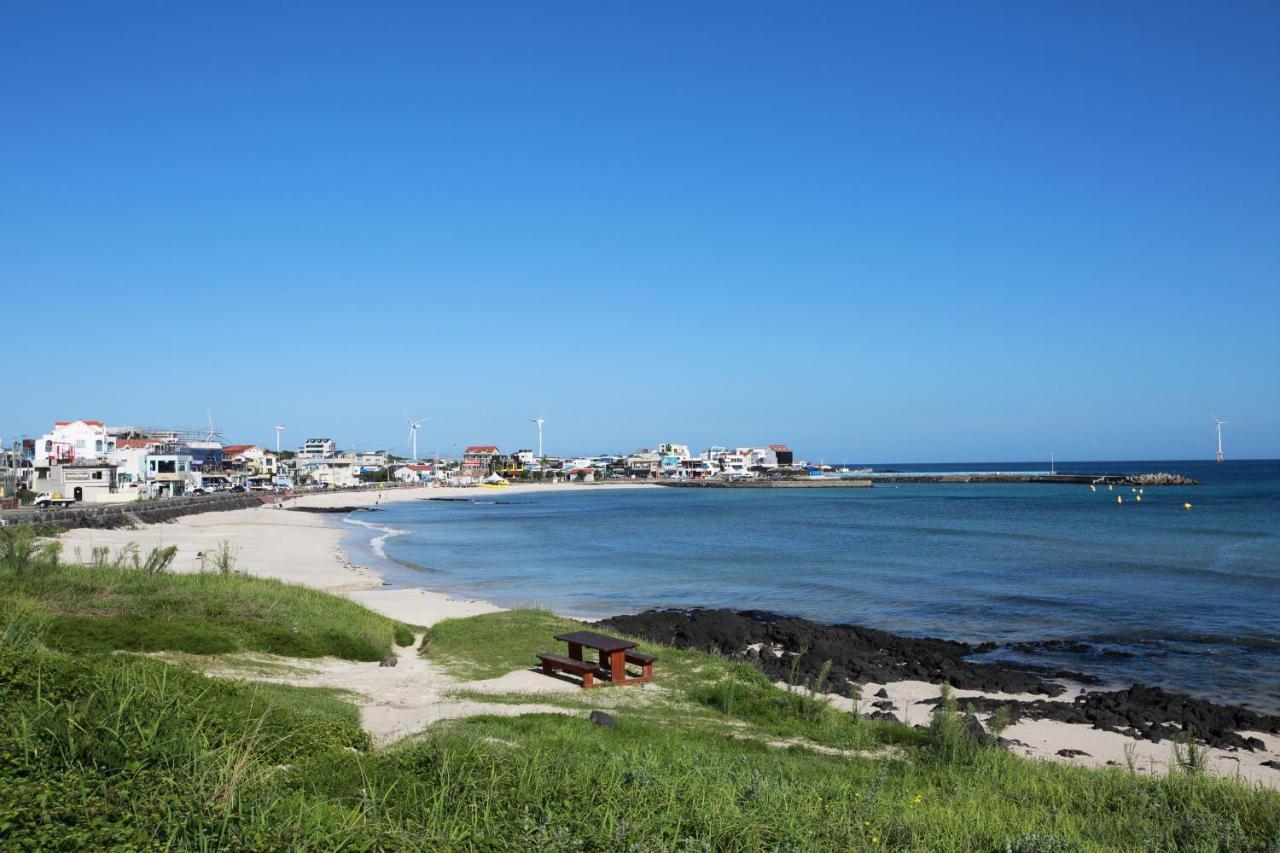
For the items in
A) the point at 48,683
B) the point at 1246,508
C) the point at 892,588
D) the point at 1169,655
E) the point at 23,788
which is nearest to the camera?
the point at 23,788

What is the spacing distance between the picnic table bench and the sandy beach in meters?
0.41

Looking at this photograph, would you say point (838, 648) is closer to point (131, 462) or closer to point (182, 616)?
point (182, 616)

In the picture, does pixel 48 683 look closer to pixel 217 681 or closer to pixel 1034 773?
pixel 217 681

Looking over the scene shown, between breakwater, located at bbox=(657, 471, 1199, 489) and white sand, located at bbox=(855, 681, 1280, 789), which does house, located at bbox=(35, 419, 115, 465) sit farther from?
breakwater, located at bbox=(657, 471, 1199, 489)

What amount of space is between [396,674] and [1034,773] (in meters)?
10.0

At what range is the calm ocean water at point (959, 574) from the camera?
23.3 metres

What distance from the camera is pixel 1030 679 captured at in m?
19.3

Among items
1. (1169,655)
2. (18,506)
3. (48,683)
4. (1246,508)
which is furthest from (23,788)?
(1246,508)

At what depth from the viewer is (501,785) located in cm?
637

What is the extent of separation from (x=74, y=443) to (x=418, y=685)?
9374 cm

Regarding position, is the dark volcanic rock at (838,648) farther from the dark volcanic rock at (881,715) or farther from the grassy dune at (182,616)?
the grassy dune at (182,616)

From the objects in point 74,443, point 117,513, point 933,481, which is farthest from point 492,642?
point 933,481

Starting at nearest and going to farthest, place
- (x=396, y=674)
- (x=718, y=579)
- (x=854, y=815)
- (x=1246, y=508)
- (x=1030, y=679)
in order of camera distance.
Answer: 1. (x=854, y=815)
2. (x=396, y=674)
3. (x=1030, y=679)
4. (x=718, y=579)
5. (x=1246, y=508)

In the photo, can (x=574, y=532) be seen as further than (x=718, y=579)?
Yes
